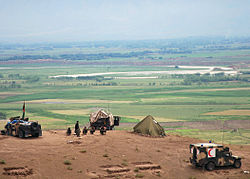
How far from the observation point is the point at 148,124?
138 ft

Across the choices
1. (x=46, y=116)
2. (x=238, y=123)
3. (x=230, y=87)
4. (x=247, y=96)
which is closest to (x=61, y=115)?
(x=46, y=116)

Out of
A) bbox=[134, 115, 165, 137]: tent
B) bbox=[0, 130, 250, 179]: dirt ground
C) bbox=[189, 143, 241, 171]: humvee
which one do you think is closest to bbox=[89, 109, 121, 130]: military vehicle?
bbox=[134, 115, 165, 137]: tent

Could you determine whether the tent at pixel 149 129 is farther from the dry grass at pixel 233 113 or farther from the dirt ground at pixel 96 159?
the dry grass at pixel 233 113

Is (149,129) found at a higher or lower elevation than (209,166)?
higher

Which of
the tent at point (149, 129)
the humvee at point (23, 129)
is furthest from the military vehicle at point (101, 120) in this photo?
the humvee at point (23, 129)

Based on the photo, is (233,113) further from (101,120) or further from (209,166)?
(209,166)

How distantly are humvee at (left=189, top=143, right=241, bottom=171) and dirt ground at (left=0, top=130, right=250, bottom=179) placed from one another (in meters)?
0.44

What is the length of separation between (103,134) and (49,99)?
75.3 metres

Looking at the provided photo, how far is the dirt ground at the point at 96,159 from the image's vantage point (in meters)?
28.6

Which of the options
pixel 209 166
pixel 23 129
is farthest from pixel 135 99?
pixel 209 166

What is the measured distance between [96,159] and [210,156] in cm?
706

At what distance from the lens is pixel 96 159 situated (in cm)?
3106

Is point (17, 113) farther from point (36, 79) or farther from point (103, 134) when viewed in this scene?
point (36, 79)

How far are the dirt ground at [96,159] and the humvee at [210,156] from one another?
17.4 inches
